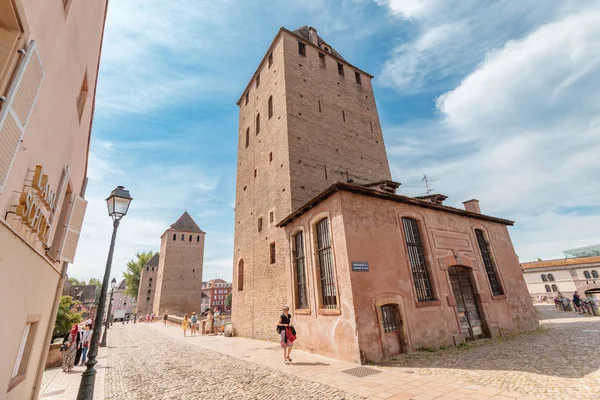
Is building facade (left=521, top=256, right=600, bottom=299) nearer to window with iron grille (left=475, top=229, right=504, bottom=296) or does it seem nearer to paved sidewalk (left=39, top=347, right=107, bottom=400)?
window with iron grille (left=475, top=229, right=504, bottom=296)

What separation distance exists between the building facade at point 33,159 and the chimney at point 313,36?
17748 mm

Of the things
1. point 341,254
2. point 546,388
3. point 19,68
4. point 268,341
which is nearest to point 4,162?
point 19,68

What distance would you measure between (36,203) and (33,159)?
2.12ft

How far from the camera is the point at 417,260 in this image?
34.8 feet

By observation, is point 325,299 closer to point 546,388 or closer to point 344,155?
point 546,388

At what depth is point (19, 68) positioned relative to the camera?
2.93 m

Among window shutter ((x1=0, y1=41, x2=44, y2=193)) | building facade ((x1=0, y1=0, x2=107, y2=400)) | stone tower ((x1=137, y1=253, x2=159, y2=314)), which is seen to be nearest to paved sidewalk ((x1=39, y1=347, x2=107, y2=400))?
building facade ((x1=0, y1=0, x2=107, y2=400))

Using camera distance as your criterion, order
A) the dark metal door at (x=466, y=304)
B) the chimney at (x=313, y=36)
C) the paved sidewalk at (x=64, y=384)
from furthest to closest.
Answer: the chimney at (x=313, y=36) → the dark metal door at (x=466, y=304) → the paved sidewalk at (x=64, y=384)

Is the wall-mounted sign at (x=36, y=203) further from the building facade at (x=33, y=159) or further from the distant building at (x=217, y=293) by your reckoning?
the distant building at (x=217, y=293)

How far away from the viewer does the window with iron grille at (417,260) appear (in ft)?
33.2

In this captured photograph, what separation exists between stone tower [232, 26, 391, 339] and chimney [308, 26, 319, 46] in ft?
0.36

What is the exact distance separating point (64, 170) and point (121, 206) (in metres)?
1.62

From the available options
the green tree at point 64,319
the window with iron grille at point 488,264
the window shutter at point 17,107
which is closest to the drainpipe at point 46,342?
the window shutter at point 17,107

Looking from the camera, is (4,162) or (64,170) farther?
(64,170)
